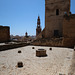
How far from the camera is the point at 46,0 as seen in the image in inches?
826

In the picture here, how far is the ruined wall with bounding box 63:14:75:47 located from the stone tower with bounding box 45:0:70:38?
233 inches

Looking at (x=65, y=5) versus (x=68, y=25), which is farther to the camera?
(x=65, y=5)

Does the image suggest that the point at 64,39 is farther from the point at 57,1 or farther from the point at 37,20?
the point at 37,20

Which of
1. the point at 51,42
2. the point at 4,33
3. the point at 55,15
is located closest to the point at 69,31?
the point at 51,42

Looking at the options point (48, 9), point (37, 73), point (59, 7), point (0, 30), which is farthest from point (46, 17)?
point (37, 73)

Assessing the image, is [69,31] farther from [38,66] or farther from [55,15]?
[38,66]

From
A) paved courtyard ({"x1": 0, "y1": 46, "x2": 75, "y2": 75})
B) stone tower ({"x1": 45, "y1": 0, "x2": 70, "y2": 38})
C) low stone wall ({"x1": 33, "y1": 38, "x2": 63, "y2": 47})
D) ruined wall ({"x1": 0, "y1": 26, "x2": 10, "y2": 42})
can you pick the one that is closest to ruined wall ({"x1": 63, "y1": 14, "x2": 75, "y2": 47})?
low stone wall ({"x1": 33, "y1": 38, "x2": 63, "y2": 47})

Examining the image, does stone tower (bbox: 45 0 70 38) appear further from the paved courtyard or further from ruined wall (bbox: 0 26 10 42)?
the paved courtyard

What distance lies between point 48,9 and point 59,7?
2.43 meters

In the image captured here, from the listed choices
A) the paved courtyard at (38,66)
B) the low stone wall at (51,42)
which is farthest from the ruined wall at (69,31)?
the paved courtyard at (38,66)

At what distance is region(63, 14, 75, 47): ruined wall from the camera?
13.5 m

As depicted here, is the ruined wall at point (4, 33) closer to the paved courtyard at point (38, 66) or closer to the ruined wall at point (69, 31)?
the paved courtyard at point (38, 66)

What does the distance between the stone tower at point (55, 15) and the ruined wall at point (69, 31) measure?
19.4 feet

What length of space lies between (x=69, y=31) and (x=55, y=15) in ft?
25.5
